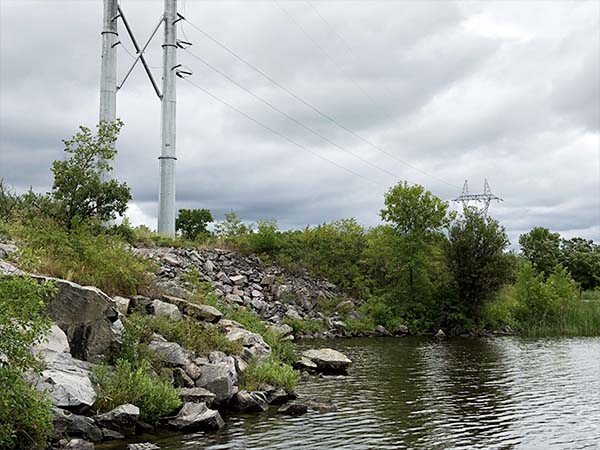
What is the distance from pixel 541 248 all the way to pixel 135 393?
99.6m

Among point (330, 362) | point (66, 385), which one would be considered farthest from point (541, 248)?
point (66, 385)

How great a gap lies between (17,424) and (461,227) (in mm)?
45935

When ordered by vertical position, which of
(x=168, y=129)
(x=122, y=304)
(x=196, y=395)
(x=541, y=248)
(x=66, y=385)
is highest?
(x=168, y=129)

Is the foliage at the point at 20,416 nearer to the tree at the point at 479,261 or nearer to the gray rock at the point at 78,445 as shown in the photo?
the gray rock at the point at 78,445

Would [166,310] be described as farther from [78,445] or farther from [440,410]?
[440,410]

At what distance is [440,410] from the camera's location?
19.7 m

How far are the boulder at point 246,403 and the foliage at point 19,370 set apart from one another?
6.23 meters

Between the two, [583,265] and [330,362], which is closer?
[330,362]

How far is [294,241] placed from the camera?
58.7 meters

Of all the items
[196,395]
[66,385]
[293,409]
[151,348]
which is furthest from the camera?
[151,348]

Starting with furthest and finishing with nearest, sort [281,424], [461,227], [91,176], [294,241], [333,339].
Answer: [294,241]
[461,227]
[333,339]
[91,176]
[281,424]

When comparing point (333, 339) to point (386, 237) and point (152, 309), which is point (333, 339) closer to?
point (386, 237)

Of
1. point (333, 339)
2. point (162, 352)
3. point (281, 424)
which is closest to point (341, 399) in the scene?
point (281, 424)

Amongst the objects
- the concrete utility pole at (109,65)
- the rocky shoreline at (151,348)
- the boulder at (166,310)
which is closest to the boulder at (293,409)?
the rocky shoreline at (151,348)
